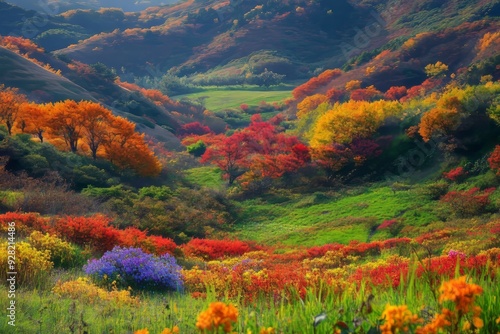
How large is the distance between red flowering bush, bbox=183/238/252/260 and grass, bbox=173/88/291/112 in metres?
80.8

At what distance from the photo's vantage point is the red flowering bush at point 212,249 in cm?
2305

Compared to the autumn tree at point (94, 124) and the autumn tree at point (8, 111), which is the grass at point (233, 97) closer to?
the autumn tree at point (94, 124)

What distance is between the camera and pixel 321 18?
17988 cm

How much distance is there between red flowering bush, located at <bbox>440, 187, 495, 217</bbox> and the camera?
1182 inches

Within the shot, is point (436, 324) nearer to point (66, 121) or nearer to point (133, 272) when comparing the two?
point (133, 272)

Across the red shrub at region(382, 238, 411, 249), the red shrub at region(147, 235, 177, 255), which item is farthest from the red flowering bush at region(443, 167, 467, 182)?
the red shrub at region(147, 235, 177, 255)

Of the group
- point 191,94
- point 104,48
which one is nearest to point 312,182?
point 191,94

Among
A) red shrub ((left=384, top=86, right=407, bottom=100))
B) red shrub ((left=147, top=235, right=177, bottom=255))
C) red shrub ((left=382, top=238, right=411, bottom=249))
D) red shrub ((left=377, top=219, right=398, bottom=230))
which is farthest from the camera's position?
red shrub ((left=384, top=86, right=407, bottom=100))

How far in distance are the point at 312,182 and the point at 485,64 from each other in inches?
1451

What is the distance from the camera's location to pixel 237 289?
9117mm

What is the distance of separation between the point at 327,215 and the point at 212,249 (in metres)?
14.7

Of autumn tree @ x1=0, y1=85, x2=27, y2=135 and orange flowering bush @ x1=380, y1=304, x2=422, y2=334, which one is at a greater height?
orange flowering bush @ x1=380, y1=304, x2=422, y2=334

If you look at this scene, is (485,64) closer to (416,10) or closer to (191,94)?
(191,94)

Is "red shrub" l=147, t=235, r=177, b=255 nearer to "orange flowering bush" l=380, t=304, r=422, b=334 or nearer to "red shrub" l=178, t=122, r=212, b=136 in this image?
"orange flowering bush" l=380, t=304, r=422, b=334
